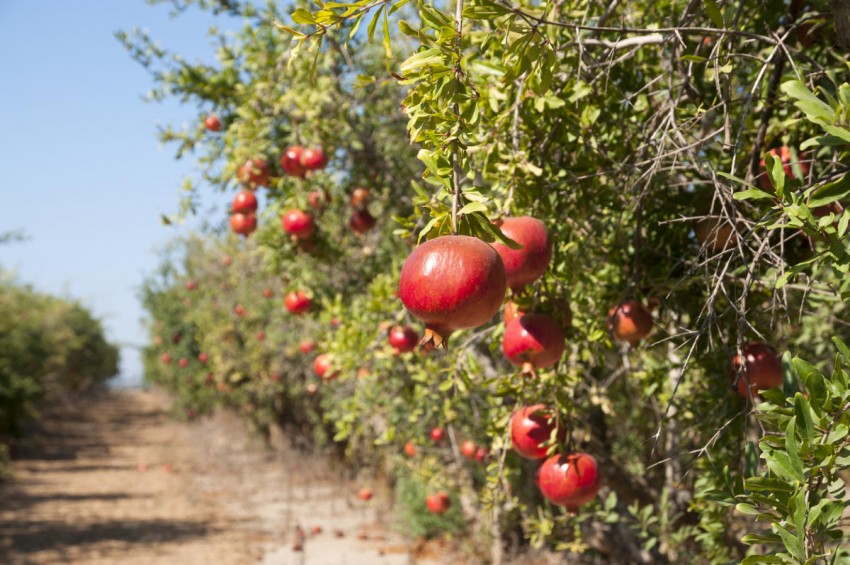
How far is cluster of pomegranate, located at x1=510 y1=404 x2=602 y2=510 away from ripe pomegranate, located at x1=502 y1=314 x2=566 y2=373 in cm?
27

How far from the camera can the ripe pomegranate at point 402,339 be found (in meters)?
2.98

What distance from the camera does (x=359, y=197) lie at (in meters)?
3.93

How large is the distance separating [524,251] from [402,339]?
1.63 m

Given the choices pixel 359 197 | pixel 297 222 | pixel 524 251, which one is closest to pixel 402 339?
pixel 297 222

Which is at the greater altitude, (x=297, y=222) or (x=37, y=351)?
(x=37, y=351)

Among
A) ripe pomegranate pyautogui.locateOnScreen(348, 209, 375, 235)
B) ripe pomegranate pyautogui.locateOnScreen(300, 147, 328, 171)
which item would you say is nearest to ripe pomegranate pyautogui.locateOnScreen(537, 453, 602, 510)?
ripe pomegranate pyautogui.locateOnScreen(300, 147, 328, 171)

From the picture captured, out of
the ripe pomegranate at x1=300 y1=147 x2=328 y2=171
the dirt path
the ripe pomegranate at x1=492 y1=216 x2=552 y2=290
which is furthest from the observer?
the dirt path

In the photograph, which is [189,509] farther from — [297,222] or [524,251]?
[524,251]

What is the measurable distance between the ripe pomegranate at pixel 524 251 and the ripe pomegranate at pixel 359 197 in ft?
8.31

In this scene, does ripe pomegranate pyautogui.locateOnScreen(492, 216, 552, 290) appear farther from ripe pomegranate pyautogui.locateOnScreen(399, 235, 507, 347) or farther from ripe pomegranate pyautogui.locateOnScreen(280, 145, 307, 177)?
ripe pomegranate pyautogui.locateOnScreen(280, 145, 307, 177)

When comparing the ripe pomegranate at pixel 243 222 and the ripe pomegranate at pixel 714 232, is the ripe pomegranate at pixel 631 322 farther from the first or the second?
the ripe pomegranate at pixel 243 222

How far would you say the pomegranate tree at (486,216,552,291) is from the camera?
1.39 meters

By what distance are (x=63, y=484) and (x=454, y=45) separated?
12625 mm

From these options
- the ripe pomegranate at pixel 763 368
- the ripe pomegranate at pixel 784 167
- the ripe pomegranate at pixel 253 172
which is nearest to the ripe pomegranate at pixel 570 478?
the ripe pomegranate at pixel 763 368
